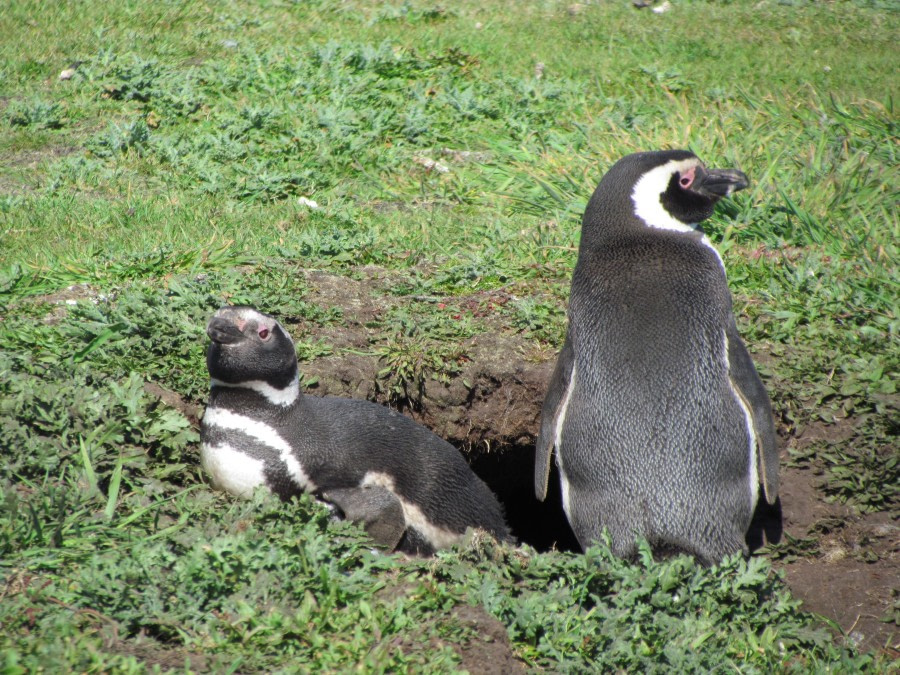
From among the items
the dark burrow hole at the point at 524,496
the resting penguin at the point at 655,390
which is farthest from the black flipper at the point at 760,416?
the dark burrow hole at the point at 524,496

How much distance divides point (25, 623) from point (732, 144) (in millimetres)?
4240

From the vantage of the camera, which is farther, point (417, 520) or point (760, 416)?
point (417, 520)

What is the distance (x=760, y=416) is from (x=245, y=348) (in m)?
1.60

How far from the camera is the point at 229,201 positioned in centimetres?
483

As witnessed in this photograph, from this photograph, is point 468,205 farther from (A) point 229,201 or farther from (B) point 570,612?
(B) point 570,612

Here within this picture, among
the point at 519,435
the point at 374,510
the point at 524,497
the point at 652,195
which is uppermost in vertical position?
the point at 652,195

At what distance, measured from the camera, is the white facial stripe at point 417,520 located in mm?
2957

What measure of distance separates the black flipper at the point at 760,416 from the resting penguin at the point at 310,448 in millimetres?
982

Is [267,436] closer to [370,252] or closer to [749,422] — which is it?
[749,422]

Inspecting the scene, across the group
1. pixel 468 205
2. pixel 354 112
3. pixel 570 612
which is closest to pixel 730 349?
pixel 570 612

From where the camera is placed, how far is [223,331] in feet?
9.01

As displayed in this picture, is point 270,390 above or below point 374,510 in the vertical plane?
above

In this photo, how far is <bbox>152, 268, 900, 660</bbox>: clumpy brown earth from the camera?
301 centimetres

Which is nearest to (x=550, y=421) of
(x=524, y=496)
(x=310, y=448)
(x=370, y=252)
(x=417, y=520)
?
(x=417, y=520)
